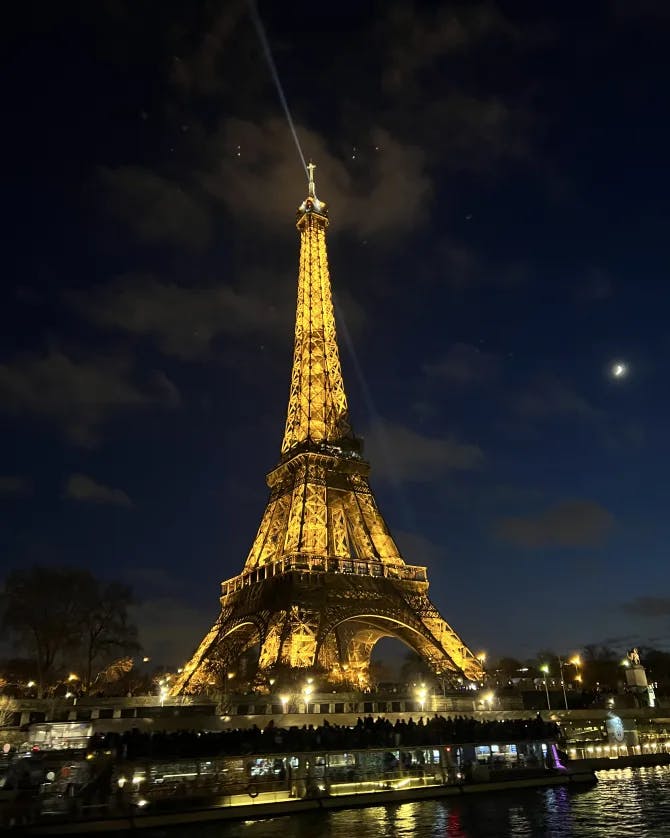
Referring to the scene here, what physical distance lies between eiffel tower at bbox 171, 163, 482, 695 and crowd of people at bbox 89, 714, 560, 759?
11182mm

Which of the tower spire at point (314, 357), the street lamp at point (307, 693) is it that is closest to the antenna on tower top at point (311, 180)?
the tower spire at point (314, 357)

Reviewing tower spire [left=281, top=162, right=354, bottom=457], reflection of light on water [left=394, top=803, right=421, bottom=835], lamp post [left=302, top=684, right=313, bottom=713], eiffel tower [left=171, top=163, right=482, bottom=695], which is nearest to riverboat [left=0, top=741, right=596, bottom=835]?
reflection of light on water [left=394, top=803, right=421, bottom=835]

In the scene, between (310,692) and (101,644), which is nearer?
(310,692)

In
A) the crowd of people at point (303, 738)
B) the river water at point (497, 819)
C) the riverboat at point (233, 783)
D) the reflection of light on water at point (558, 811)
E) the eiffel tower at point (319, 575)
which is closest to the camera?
the river water at point (497, 819)

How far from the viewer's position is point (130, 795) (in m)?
20.7

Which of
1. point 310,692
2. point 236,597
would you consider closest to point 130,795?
point 310,692

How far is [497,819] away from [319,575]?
24.9m

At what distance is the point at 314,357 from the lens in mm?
60656

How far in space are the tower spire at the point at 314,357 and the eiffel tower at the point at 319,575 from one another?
0.12m

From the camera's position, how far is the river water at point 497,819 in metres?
17.9

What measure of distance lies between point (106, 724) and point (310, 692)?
1035 cm

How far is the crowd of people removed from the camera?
23.1 metres

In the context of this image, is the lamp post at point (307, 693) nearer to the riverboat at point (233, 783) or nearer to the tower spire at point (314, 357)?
the riverboat at point (233, 783)

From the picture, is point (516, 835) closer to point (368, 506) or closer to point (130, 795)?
point (130, 795)
